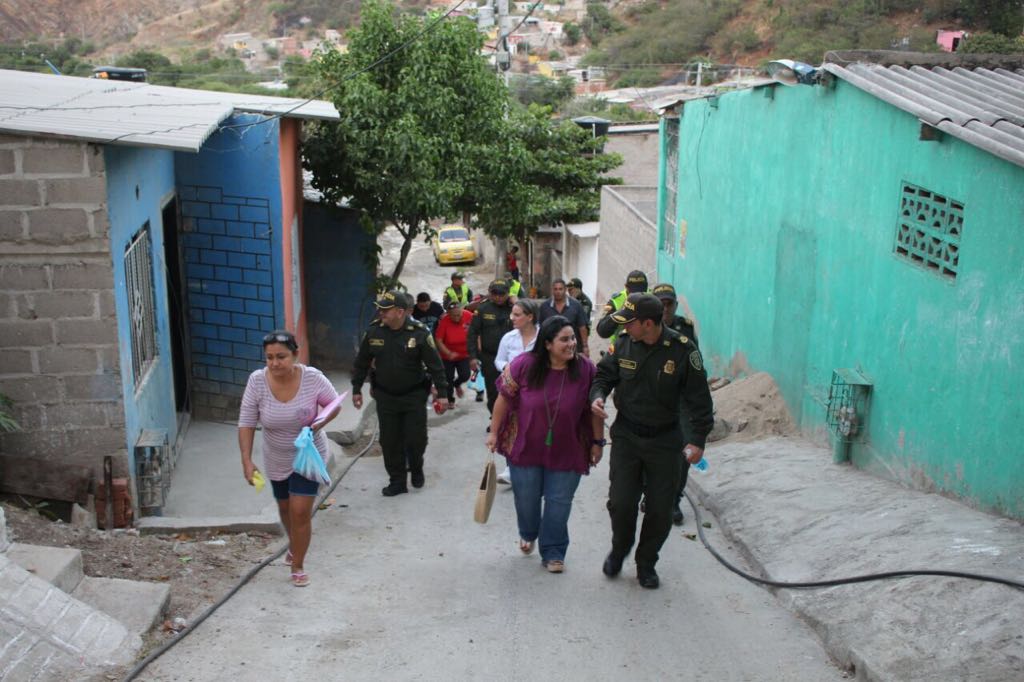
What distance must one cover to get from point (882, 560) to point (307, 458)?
3.42 metres

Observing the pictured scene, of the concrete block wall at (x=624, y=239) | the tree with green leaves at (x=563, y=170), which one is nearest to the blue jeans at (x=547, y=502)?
the concrete block wall at (x=624, y=239)

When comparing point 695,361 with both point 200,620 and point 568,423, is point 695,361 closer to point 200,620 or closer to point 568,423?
point 568,423

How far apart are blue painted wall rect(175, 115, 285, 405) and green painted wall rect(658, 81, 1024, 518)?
5.44 metres

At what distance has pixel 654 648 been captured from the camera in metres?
5.58

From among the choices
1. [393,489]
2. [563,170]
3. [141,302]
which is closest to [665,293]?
[393,489]

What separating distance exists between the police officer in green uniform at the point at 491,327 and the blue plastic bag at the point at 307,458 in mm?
4247

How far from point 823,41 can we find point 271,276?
40.4m

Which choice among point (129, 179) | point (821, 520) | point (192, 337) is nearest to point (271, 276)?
point (192, 337)

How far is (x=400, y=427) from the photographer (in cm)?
880

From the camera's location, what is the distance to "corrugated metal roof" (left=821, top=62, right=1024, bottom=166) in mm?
6773

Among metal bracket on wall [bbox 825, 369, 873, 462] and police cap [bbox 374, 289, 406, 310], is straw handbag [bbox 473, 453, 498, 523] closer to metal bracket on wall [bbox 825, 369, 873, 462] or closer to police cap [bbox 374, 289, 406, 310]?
police cap [bbox 374, 289, 406, 310]

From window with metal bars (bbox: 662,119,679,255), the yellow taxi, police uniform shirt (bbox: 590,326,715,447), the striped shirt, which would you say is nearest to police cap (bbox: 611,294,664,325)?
police uniform shirt (bbox: 590,326,715,447)

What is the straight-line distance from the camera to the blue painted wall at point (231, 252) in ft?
35.8

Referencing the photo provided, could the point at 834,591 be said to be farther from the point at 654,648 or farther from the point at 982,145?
the point at 982,145
